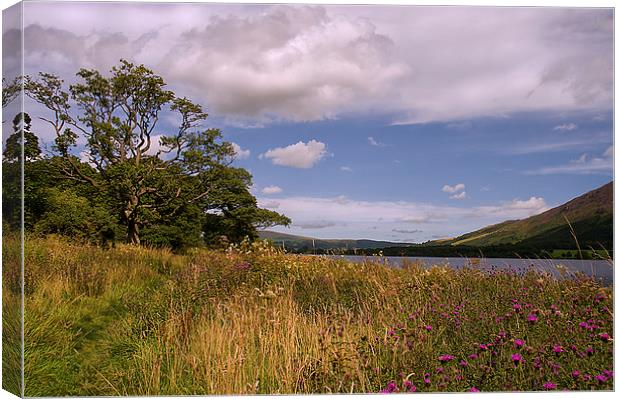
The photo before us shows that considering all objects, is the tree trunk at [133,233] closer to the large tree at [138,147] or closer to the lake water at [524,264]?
the large tree at [138,147]

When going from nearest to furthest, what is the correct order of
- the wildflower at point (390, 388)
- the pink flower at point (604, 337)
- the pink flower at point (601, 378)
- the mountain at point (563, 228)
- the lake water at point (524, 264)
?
the pink flower at point (601, 378), the wildflower at point (390, 388), the pink flower at point (604, 337), the mountain at point (563, 228), the lake water at point (524, 264)

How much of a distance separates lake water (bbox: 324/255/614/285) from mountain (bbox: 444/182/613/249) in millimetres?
171

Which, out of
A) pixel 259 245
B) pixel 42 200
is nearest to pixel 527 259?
pixel 259 245

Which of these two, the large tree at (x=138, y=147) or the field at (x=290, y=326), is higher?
the large tree at (x=138, y=147)

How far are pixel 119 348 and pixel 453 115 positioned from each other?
3.33 m

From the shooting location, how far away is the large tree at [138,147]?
18.3ft

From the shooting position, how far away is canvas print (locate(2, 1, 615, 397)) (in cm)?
469

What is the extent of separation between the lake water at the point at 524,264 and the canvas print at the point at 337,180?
0.07ft

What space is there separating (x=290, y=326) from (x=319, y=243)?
96cm

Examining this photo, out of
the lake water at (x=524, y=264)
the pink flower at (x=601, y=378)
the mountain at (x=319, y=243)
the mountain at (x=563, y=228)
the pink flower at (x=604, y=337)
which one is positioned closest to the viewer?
the pink flower at (x=601, y=378)

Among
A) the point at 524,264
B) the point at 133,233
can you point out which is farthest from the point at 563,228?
the point at 133,233

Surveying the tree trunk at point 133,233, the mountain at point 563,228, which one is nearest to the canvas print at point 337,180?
the mountain at point 563,228

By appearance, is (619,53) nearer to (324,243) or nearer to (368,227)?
(368,227)

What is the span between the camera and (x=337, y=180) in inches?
213
